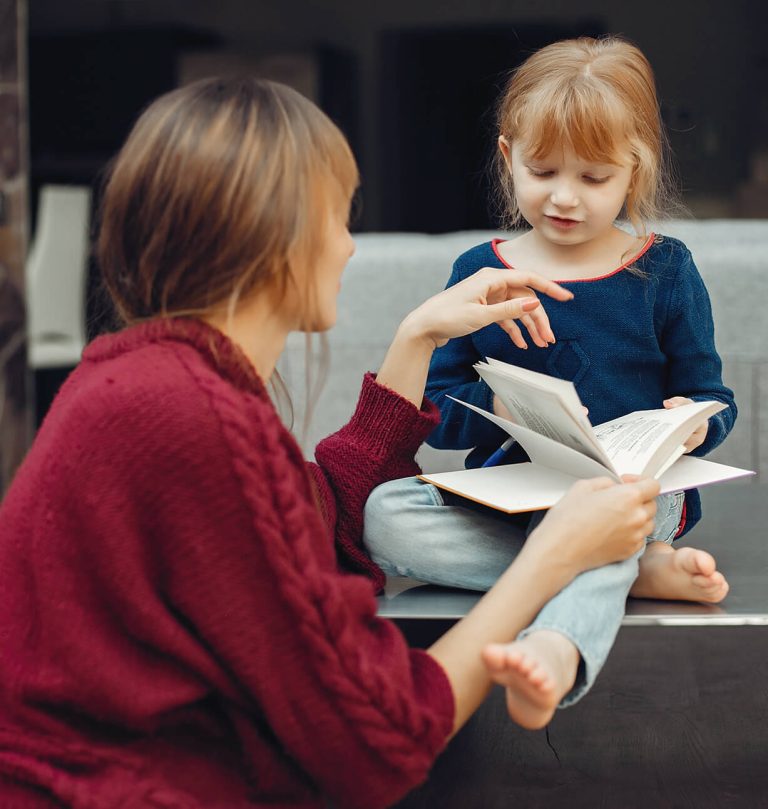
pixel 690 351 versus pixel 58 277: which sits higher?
pixel 690 351

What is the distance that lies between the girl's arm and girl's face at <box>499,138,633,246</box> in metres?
0.13

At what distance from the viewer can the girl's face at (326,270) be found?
0.88m

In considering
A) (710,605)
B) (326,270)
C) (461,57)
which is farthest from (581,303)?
(461,57)

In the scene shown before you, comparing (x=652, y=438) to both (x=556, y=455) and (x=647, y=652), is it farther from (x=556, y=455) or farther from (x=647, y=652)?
(x=647, y=652)

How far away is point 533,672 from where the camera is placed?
81 cm

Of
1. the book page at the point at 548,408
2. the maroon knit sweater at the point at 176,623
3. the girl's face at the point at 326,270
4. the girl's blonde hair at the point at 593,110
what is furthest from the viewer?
the girl's blonde hair at the point at 593,110

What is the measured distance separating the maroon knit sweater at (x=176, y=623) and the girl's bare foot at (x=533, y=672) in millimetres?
68

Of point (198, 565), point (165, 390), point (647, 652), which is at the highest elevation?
point (165, 390)

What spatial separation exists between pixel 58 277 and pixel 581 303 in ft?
7.39

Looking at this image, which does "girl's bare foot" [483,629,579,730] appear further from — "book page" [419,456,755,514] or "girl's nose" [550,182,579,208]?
"girl's nose" [550,182,579,208]

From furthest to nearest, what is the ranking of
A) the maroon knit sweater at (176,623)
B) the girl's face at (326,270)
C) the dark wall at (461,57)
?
the dark wall at (461,57), the girl's face at (326,270), the maroon knit sweater at (176,623)

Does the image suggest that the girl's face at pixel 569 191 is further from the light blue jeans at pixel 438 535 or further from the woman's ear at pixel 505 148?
the light blue jeans at pixel 438 535

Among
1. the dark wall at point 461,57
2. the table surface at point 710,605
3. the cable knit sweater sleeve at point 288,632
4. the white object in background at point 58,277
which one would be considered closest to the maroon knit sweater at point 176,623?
the cable knit sweater sleeve at point 288,632

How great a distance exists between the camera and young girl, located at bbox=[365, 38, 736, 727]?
117cm
